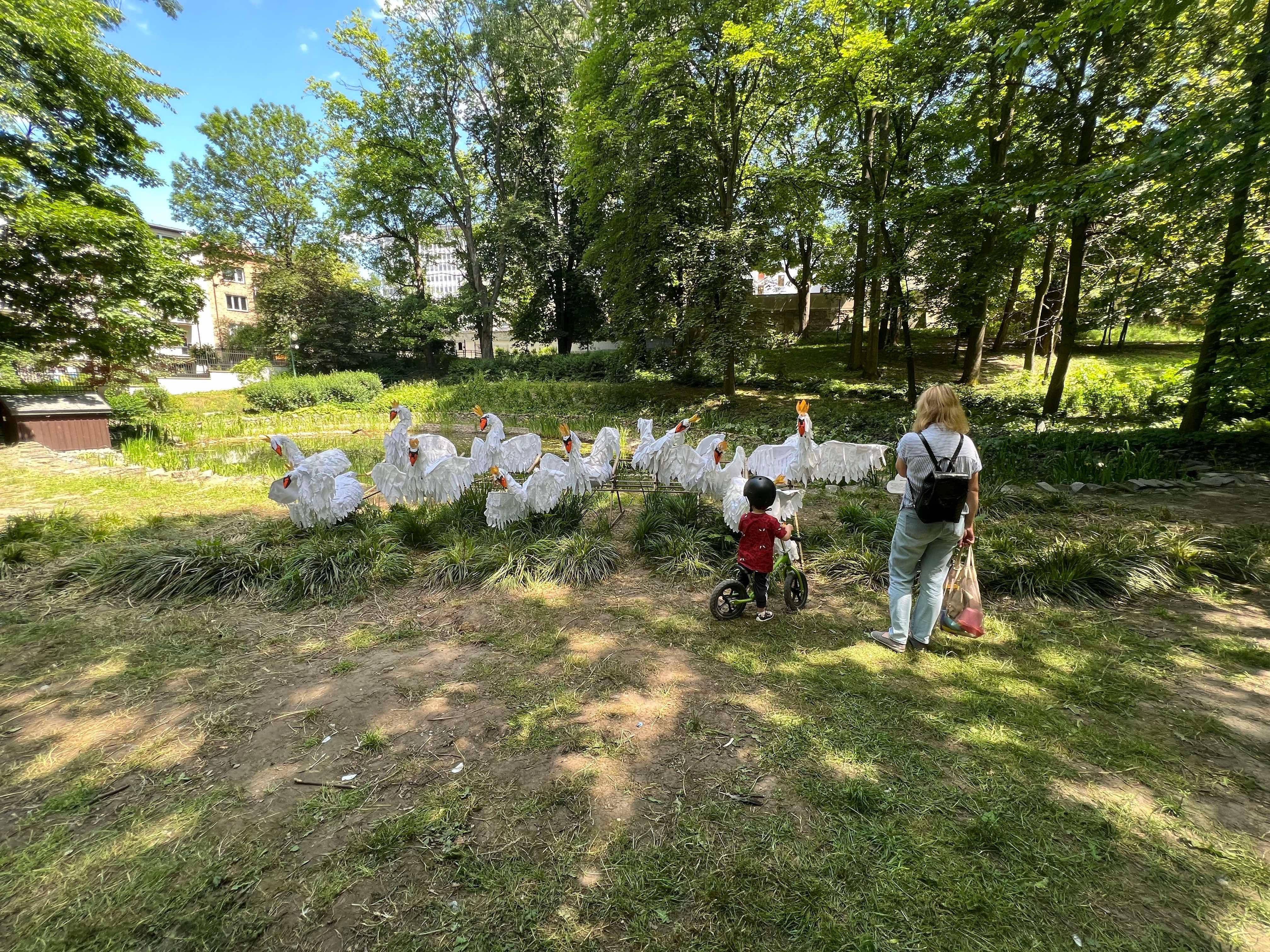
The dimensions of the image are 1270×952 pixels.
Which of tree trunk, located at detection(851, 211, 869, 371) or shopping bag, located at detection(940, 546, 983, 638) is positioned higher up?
tree trunk, located at detection(851, 211, 869, 371)

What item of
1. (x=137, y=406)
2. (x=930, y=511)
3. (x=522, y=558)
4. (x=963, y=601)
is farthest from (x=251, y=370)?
(x=963, y=601)

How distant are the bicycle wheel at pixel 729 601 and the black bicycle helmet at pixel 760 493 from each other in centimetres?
62

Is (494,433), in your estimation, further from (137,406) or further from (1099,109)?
(137,406)

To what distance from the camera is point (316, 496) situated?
16.6ft

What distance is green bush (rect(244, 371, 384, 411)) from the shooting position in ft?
56.9

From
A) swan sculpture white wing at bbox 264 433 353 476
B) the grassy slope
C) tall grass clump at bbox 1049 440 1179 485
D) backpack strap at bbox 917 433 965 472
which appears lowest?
the grassy slope

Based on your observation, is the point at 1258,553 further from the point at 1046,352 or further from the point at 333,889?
the point at 1046,352

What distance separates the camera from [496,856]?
204 cm

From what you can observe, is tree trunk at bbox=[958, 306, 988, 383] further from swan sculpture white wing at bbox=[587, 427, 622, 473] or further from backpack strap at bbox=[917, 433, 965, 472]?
backpack strap at bbox=[917, 433, 965, 472]

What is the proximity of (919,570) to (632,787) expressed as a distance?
2.41 m

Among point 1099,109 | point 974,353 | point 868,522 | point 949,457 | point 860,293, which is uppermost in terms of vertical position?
point 1099,109

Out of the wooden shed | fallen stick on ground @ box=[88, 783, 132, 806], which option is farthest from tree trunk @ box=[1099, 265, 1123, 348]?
the wooden shed

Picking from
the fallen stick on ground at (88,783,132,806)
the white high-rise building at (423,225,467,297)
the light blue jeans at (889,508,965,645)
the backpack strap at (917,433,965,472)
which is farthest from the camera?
the white high-rise building at (423,225,467,297)

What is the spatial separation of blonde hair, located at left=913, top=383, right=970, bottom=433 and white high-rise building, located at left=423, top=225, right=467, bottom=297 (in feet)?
85.0
